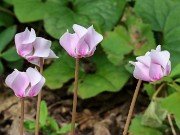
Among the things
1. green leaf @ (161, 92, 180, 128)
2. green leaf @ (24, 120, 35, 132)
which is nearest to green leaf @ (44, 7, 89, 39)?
green leaf @ (24, 120, 35, 132)

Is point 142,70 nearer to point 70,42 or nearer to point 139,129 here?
point 70,42

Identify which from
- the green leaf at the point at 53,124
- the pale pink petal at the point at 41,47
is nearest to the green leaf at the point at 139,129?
the green leaf at the point at 53,124

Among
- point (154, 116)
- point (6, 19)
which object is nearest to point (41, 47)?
point (154, 116)

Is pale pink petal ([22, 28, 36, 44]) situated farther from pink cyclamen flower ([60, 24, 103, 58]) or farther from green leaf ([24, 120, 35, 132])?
green leaf ([24, 120, 35, 132])

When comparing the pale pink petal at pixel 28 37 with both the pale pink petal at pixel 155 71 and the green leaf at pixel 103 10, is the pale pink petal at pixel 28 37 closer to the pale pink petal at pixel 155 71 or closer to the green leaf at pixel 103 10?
the pale pink petal at pixel 155 71

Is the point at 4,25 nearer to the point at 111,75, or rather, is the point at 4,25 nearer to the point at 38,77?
the point at 111,75

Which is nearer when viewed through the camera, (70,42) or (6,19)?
(70,42)
